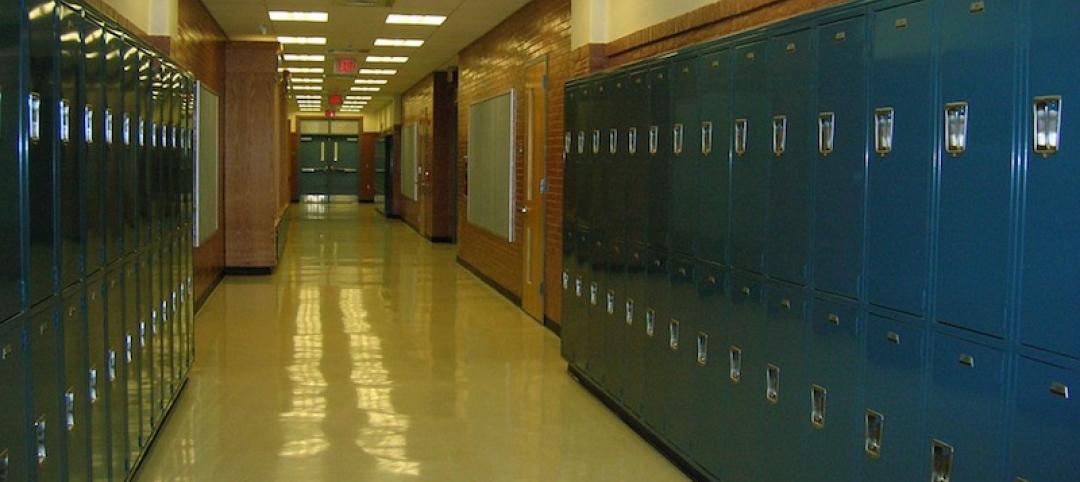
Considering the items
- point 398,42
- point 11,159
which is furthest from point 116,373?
point 398,42

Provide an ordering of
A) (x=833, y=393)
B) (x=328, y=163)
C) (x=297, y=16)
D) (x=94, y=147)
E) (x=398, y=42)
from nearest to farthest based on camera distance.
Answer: (x=833, y=393) < (x=94, y=147) < (x=297, y=16) < (x=398, y=42) < (x=328, y=163)

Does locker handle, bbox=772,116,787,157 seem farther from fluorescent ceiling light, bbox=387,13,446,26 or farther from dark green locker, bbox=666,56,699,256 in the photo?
fluorescent ceiling light, bbox=387,13,446,26

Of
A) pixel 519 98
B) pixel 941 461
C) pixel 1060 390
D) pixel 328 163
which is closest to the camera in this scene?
pixel 1060 390

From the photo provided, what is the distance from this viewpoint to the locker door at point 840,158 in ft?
10.9

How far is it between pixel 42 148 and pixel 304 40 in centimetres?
1152

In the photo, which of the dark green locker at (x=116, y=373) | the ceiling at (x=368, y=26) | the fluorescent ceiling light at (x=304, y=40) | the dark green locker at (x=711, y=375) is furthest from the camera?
the fluorescent ceiling light at (x=304, y=40)

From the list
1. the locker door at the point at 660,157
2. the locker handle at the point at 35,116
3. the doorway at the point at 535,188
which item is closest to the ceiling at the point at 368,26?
the doorway at the point at 535,188

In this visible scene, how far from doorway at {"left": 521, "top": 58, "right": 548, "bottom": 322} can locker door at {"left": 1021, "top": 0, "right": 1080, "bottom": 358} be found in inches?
273

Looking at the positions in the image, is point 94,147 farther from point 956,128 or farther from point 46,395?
point 956,128

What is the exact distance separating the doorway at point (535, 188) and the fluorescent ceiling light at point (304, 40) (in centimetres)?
460

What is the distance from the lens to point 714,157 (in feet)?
15.0

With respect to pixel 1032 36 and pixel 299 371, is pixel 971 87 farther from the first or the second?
pixel 299 371

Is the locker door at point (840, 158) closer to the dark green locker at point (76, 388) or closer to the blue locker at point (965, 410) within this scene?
the blue locker at point (965, 410)

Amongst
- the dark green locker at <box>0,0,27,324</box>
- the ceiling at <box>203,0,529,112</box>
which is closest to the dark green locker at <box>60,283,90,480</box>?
the dark green locker at <box>0,0,27,324</box>
